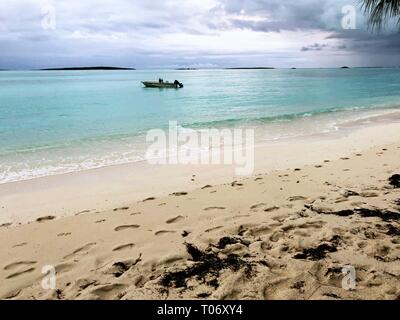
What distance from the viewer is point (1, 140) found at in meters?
15.4

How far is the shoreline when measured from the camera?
6.36 m

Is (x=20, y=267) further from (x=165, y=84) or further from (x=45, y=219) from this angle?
(x=165, y=84)

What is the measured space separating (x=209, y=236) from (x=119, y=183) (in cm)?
395

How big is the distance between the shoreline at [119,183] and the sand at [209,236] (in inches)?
1.8

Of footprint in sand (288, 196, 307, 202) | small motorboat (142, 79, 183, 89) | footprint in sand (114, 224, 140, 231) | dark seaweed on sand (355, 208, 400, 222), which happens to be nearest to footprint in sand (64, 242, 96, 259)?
footprint in sand (114, 224, 140, 231)

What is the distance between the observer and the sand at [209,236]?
3.33 metres

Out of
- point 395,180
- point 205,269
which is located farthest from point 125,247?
point 395,180

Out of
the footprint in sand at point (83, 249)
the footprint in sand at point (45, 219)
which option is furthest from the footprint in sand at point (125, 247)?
the footprint in sand at point (45, 219)

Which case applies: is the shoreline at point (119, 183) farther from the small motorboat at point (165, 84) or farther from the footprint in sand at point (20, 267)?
the small motorboat at point (165, 84)

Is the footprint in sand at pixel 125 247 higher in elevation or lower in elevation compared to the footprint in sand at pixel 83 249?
higher

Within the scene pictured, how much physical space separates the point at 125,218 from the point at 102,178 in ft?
10.8
